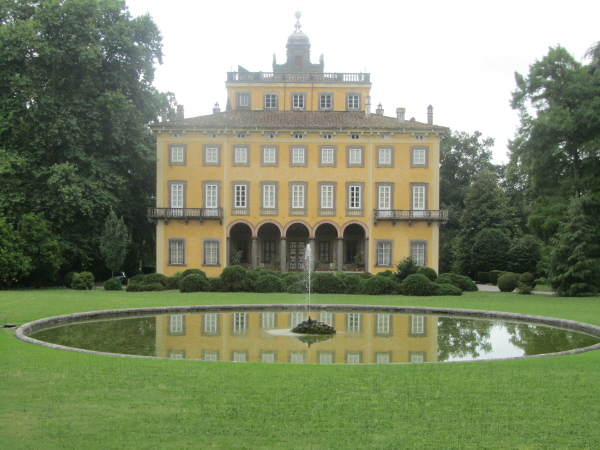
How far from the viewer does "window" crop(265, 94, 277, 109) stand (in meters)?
49.5

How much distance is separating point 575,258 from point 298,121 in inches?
736

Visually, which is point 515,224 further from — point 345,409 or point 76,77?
point 345,409

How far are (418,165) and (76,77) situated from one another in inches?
798

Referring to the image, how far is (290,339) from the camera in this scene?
55.2 feet

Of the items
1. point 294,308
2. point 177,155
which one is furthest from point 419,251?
point 294,308

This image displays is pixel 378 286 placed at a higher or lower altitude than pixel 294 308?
higher

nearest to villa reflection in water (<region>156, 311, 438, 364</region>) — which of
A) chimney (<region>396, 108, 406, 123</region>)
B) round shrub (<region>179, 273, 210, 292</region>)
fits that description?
round shrub (<region>179, 273, 210, 292</region>)

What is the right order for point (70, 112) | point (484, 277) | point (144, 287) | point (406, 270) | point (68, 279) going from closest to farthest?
point (144, 287) → point (406, 270) → point (68, 279) → point (70, 112) → point (484, 277)

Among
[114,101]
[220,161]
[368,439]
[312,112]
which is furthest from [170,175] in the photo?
[368,439]

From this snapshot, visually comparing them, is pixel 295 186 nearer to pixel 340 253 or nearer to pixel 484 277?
pixel 340 253

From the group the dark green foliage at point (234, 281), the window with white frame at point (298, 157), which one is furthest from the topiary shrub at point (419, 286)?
the window with white frame at point (298, 157)

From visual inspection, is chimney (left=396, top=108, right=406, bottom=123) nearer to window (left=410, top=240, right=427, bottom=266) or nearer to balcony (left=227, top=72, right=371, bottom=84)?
balcony (left=227, top=72, right=371, bottom=84)

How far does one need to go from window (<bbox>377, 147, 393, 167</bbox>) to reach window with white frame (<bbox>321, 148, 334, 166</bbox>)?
2.85 m

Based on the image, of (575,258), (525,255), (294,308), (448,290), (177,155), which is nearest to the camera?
(294,308)
